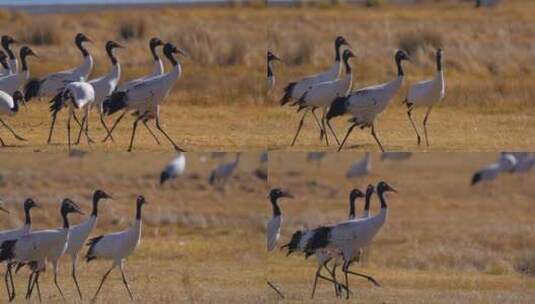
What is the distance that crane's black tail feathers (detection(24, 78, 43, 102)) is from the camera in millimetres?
21656

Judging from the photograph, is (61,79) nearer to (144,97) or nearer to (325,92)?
(144,97)

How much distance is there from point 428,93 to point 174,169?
41.1ft

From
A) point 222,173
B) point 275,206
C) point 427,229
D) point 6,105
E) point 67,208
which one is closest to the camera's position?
point 67,208

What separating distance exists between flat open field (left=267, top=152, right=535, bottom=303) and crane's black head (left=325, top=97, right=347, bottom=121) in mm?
2004

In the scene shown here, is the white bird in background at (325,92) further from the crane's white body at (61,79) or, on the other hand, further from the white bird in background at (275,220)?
the crane's white body at (61,79)

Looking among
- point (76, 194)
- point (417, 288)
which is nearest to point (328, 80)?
point (417, 288)

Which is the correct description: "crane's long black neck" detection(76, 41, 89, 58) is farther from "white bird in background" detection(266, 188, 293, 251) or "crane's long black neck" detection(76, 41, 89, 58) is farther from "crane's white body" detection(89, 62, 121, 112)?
"white bird in background" detection(266, 188, 293, 251)

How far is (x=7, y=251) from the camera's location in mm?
19422

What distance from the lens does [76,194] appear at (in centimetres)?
2955

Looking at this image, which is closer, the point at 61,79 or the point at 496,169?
the point at 61,79

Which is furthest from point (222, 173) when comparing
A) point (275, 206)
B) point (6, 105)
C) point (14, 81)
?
point (6, 105)

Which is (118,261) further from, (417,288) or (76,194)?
(76,194)

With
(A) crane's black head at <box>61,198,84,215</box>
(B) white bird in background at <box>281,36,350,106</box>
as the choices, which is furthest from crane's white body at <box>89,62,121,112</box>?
(B) white bird in background at <box>281,36,350,106</box>

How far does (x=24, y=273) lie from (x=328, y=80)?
4416mm
